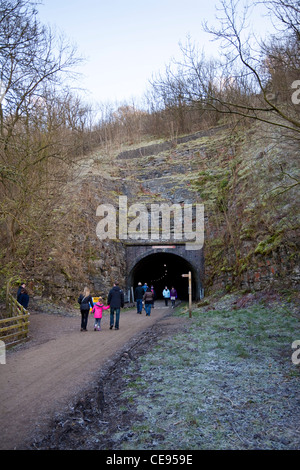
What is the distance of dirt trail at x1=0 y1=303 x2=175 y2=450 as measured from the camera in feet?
13.0

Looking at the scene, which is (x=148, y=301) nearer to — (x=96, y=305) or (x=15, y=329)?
(x=96, y=305)

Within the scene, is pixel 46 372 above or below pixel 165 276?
above

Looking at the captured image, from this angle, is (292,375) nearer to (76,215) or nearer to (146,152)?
(76,215)

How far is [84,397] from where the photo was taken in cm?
478

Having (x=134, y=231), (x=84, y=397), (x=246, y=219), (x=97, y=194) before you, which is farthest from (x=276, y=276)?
(x=97, y=194)

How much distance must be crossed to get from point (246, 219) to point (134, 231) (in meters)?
8.79

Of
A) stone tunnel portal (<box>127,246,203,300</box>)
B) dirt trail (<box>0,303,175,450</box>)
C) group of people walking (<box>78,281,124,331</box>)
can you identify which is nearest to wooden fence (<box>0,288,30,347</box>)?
dirt trail (<box>0,303,175,450</box>)

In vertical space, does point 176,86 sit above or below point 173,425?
above
